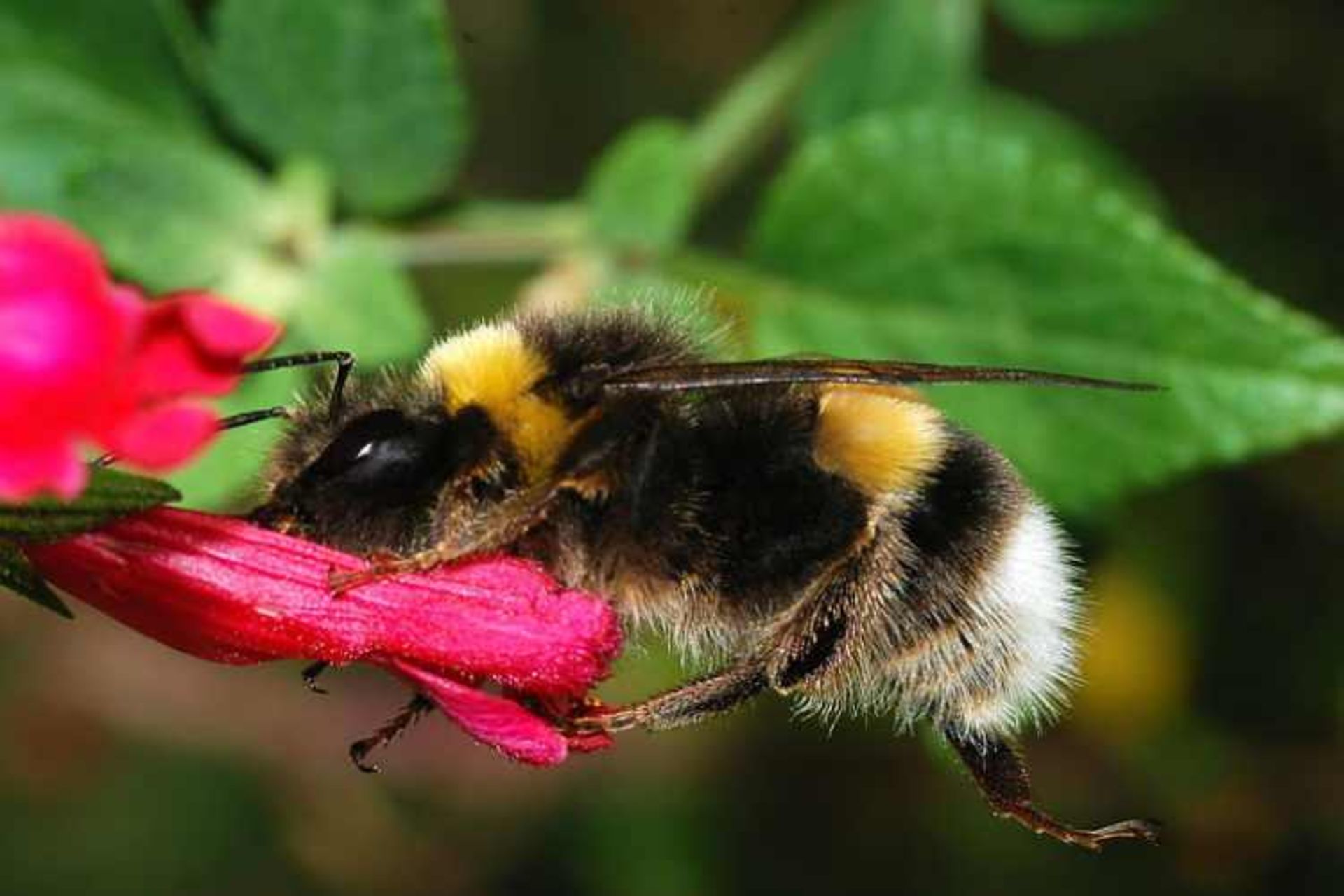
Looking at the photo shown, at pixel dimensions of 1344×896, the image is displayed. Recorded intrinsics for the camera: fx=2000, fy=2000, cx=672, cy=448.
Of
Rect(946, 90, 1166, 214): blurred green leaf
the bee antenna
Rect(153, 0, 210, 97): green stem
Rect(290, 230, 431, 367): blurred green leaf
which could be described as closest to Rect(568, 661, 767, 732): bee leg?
the bee antenna

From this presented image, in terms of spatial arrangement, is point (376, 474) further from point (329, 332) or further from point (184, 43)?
point (184, 43)

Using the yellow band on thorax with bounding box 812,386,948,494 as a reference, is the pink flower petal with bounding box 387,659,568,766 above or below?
below

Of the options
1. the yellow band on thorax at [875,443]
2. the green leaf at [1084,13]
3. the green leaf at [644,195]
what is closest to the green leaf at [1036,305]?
the green leaf at [644,195]

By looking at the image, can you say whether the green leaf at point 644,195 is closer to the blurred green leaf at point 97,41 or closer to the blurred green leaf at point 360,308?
the blurred green leaf at point 360,308

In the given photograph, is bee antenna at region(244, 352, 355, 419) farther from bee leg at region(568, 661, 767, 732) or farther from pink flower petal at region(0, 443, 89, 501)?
pink flower petal at region(0, 443, 89, 501)

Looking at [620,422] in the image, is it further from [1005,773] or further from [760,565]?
[1005,773]

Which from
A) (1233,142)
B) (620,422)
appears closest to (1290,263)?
(1233,142)
